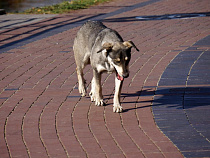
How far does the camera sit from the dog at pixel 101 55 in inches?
250

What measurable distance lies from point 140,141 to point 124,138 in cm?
23

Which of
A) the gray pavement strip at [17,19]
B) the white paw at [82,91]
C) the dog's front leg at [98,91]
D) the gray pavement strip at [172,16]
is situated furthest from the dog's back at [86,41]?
the gray pavement strip at [172,16]

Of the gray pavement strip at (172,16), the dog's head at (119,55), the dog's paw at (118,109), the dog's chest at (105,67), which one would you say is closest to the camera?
the dog's head at (119,55)

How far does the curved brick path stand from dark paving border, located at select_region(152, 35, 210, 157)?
148 millimetres

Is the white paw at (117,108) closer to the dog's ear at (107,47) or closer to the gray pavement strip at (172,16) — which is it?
the dog's ear at (107,47)

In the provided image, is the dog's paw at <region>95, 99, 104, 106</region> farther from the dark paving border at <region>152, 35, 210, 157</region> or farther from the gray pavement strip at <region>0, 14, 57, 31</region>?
the gray pavement strip at <region>0, 14, 57, 31</region>

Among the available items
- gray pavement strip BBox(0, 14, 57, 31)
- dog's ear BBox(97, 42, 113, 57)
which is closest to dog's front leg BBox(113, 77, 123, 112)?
dog's ear BBox(97, 42, 113, 57)

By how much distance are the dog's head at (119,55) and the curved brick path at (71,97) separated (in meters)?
0.74

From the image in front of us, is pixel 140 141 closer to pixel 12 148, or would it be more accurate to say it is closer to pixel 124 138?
pixel 124 138

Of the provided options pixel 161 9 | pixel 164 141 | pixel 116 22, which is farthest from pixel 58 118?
pixel 161 9

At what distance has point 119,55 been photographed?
6301 millimetres

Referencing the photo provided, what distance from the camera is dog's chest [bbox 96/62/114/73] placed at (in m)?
6.70

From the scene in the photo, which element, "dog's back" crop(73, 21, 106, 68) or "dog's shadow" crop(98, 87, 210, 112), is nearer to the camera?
"dog's shadow" crop(98, 87, 210, 112)

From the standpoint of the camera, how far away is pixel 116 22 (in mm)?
14539
